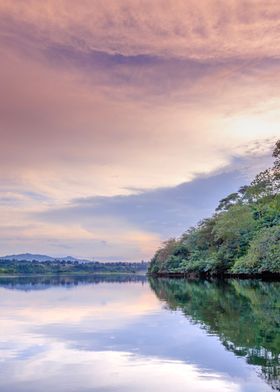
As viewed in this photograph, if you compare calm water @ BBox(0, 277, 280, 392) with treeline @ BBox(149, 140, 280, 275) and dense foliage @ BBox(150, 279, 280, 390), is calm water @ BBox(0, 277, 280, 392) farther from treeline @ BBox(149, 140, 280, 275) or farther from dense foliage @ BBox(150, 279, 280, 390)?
treeline @ BBox(149, 140, 280, 275)

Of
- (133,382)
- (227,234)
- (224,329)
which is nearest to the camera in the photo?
(133,382)

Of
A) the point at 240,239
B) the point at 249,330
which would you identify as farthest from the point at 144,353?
the point at 240,239

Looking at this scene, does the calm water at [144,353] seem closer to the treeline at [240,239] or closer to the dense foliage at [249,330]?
the dense foliage at [249,330]

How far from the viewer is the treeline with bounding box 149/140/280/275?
86.9 feet

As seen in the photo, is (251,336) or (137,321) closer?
(251,336)

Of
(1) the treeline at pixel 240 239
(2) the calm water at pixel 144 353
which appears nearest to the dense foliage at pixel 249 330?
(2) the calm water at pixel 144 353

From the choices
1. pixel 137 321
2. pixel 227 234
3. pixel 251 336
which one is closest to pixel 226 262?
pixel 227 234

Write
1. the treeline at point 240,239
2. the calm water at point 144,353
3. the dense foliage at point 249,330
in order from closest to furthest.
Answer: the calm water at point 144,353 → the dense foliage at point 249,330 → the treeline at point 240,239

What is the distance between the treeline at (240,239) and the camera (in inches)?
1043

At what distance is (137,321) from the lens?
561 inches

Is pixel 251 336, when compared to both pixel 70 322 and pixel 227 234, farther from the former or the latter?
pixel 227 234

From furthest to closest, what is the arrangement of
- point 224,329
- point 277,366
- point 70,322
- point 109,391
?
point 70,322 < point 224,329 < point 277,366 < point 109,391

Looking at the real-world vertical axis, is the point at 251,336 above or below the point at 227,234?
below

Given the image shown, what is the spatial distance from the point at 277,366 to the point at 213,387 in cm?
145
